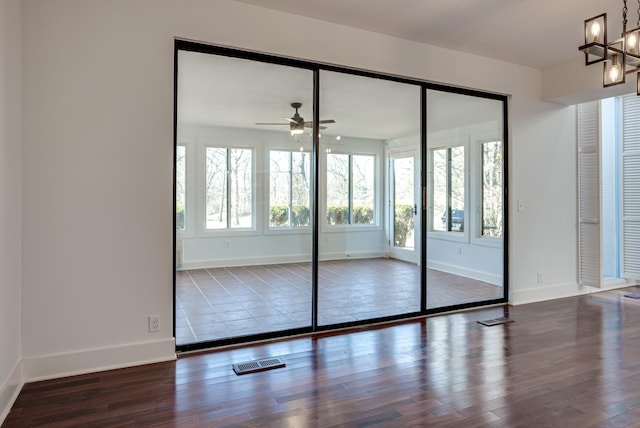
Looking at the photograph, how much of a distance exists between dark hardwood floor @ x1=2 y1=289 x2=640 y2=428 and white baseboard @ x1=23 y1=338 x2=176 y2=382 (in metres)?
0.07

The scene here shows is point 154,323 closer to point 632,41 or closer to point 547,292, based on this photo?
point 632,41

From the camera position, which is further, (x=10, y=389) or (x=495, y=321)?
(x=495, y=321)

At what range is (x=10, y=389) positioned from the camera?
229cm

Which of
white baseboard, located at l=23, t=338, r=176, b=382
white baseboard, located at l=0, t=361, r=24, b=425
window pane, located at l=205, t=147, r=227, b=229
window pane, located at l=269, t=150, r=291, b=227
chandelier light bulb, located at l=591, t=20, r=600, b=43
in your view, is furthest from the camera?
window pane, located at l=269, t=150, r=291, b=227

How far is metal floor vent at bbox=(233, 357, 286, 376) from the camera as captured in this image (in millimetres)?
2768

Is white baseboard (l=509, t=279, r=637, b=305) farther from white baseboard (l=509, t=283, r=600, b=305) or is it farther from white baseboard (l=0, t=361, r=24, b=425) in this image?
white baseboard (l=0, t=361, r=24, b=425)

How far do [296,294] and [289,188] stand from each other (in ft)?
3.45

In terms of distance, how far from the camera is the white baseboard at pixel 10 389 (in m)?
2.15

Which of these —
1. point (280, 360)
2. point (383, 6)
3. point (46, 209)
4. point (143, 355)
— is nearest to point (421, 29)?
point (383, 6)

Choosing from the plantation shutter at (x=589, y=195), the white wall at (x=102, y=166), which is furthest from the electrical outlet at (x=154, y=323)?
the plantation shutter at (x=589, y=195)

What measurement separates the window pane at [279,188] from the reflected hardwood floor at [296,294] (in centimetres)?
50

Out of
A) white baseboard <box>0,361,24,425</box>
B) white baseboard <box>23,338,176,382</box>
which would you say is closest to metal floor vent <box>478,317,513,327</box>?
white baseboard <box>23,338,176,382</box>

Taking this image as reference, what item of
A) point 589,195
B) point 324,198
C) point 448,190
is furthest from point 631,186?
point 324,198

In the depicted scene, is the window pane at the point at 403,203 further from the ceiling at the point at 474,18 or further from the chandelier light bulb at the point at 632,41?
the chandelier light bulb at the point at 632,41
